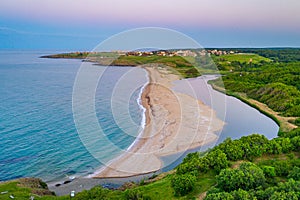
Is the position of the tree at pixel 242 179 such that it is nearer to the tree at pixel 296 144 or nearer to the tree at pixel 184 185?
the tree at pixel 184 185

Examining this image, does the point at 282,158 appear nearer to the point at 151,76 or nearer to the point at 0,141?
the point at 0,141

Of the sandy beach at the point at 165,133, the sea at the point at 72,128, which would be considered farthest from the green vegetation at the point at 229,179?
the sea at the point at 72,128

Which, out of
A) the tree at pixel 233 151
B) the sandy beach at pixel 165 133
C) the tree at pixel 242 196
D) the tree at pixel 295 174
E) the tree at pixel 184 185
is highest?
the tree at pixel 242 196

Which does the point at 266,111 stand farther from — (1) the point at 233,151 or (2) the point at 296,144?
(1) the point at 233,151

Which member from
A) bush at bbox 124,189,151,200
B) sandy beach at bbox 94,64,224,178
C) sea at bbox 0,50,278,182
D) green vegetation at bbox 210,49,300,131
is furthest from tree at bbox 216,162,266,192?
green vegetation at bbox 210,49,300,131

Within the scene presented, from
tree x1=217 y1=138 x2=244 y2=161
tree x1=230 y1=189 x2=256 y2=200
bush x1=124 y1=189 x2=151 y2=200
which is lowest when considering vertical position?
bush x1=124 y1=189 x2=151 y2=200

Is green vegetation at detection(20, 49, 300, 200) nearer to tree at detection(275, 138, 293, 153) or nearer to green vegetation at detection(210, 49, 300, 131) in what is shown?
tree at detection(275, 138, 293, 153)

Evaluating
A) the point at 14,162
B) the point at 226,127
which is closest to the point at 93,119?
the point at 14,162

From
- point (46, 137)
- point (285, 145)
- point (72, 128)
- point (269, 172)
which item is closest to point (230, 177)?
point (269, 172)
